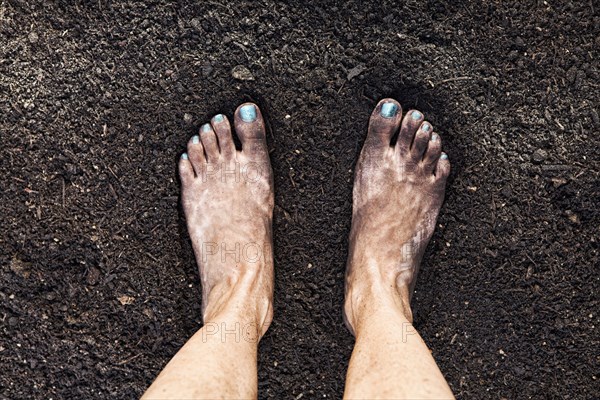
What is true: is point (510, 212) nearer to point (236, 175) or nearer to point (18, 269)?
point (236, 175)

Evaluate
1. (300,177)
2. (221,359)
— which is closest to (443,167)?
(300,177)

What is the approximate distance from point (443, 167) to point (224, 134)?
0.80 meters

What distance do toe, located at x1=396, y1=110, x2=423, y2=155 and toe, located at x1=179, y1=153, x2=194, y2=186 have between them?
0.77m

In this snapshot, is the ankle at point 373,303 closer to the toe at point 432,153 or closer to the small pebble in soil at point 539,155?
the toe at point 432,153

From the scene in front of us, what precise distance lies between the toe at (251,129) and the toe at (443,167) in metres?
0.64

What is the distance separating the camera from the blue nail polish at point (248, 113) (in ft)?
5.99

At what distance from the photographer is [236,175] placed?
195 cm

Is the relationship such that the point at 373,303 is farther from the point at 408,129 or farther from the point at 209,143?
the point at 209,143

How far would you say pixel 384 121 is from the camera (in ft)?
6.03

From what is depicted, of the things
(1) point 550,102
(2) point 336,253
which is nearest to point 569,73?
(1) point 550,102

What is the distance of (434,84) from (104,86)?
1.16m

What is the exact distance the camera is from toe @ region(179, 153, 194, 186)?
1.89 metres

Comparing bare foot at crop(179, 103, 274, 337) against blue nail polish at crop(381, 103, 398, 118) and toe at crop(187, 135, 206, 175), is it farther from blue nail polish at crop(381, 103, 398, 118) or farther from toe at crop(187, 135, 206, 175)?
blue nail polish at crop(381, 103, 398, 118)

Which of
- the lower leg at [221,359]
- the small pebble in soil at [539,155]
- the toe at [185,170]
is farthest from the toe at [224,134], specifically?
the small pebble in soil at [539,155]
